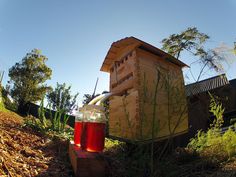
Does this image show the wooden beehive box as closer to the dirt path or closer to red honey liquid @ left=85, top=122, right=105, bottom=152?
red honey liquid @ left=85, top=122, right=105, bottom=152

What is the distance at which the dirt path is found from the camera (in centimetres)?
185

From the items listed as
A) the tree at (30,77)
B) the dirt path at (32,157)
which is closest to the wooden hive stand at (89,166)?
the dirt path at (32,157)

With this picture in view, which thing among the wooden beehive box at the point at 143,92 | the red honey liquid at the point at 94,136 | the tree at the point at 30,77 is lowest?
the red honey liquid at the point at 94,136

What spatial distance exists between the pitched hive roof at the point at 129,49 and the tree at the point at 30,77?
14174mm

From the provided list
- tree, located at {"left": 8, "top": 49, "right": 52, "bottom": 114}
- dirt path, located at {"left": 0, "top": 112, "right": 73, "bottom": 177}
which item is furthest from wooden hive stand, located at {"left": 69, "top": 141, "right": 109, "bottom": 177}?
tree, located at {"left": 8, "top": 49, "right": 52, "bottom": 114}

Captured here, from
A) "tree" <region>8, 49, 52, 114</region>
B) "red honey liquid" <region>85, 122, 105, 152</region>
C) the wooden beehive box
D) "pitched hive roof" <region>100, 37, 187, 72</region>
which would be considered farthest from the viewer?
"tree" <region>8, 49, 52, 114</region>

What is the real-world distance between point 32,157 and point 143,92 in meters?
A: 1.32

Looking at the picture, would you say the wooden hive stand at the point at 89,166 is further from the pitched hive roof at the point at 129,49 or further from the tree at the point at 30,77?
the tree at the point at 30,77

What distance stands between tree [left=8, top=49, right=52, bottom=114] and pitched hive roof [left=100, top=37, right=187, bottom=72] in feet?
46.5

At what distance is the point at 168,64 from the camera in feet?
9.98

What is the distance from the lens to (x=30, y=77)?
17297 millimetres

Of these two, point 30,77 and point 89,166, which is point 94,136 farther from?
point 30,77

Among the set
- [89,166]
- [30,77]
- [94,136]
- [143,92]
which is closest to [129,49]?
[143,92]

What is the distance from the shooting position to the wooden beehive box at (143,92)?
239 centimetres
